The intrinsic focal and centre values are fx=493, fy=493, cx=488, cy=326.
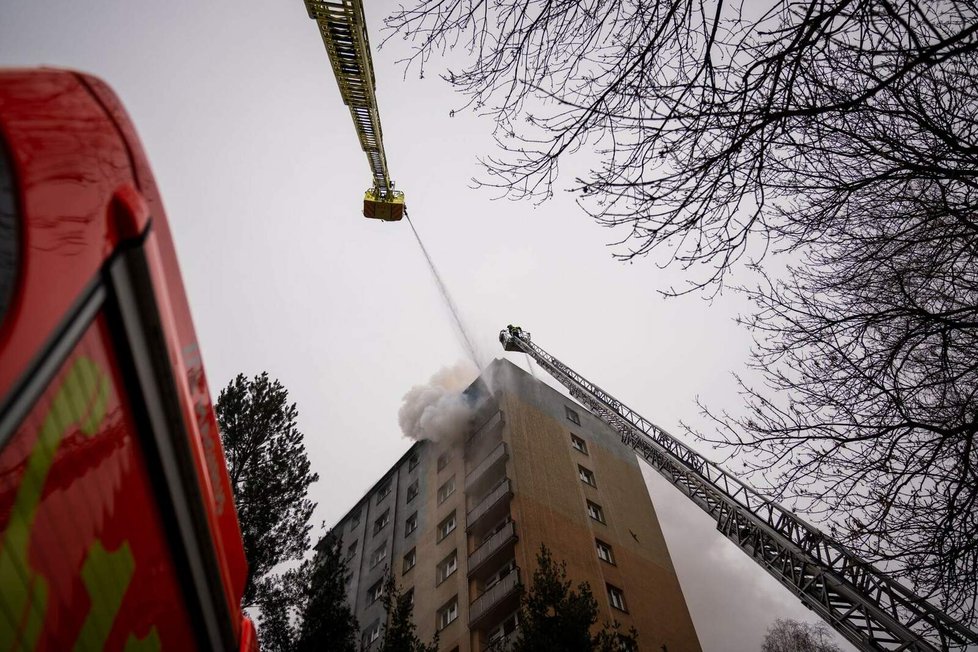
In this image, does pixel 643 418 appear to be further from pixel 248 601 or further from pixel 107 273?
pixel 107 273

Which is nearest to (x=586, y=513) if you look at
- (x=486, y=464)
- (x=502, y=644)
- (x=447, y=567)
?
(x=486, y=464)

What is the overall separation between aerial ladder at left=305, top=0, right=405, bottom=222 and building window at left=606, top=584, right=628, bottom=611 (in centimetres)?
1968

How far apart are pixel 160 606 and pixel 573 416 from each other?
28571mm

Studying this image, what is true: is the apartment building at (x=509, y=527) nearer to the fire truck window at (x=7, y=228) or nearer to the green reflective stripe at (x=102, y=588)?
the green reflective stripe at (x=102, y=588)

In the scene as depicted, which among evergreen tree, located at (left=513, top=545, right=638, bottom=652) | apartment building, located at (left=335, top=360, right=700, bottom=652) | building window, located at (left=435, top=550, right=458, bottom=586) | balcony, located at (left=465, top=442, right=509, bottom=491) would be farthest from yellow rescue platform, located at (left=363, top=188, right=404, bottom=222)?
evergreen tree, located at (left=513, top=545, right=638, bottom=652)

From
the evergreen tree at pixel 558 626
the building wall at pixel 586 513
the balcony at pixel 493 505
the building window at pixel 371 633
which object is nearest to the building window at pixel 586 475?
the building wall at pixel 586 513

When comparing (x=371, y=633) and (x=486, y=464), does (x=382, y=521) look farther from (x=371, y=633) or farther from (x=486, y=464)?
(x=486, y=464)

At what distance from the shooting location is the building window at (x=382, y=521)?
29289 mm

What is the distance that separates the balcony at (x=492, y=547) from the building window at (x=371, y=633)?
6.72m

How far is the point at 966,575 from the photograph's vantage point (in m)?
4.82

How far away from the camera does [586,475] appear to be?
2494 centimetres

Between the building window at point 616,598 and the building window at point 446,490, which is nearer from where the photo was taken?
the building window at point 616,598

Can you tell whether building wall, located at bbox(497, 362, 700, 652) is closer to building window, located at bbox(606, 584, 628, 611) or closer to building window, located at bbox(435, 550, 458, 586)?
building window, located at bbox(606, 584, 628, 611)

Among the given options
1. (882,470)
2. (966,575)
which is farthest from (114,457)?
(966,575)
